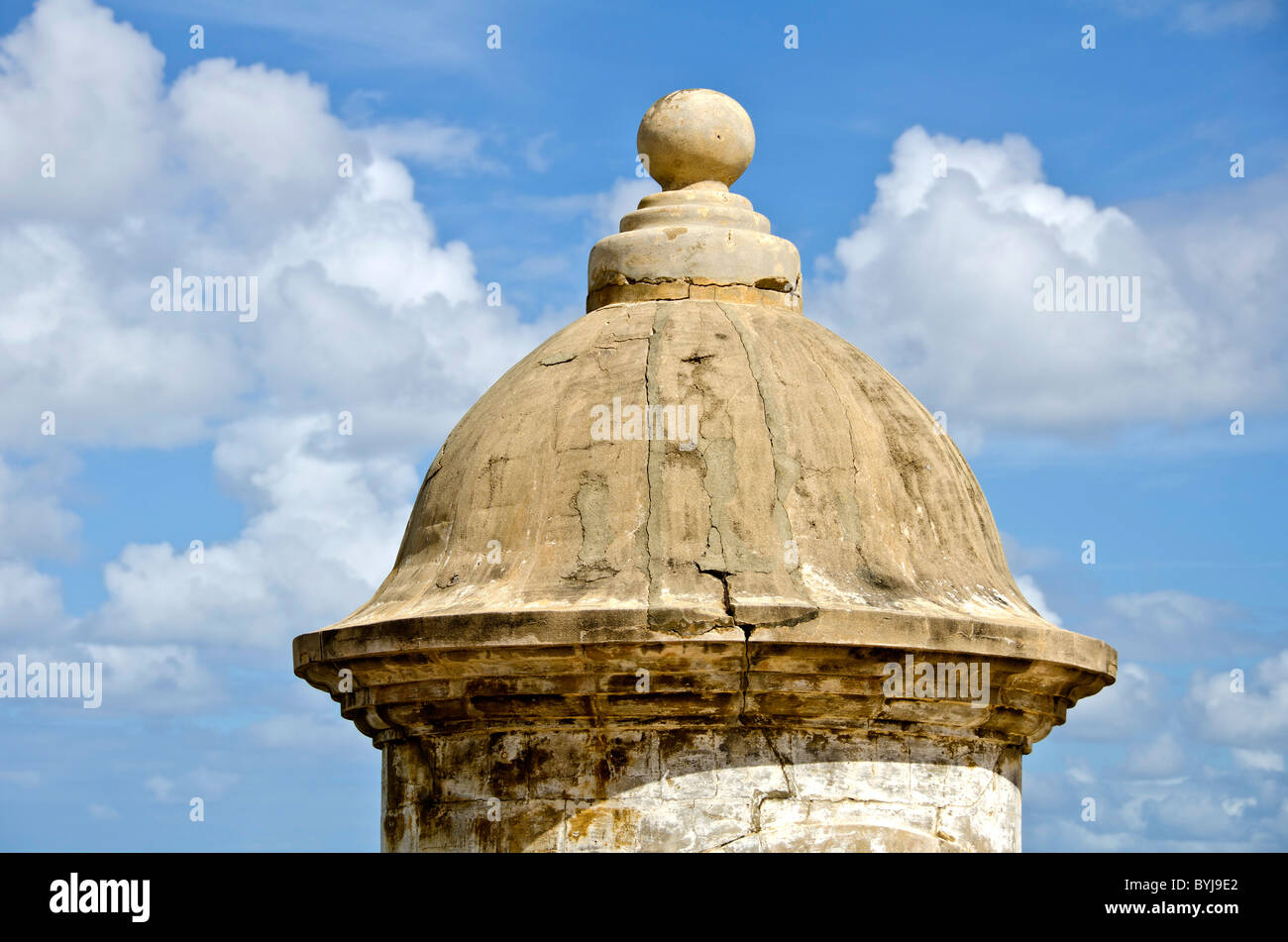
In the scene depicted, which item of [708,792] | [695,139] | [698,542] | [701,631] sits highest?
[695,139]

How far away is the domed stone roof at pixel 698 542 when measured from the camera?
6098 millimetres

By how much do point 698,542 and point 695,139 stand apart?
208 centimetres

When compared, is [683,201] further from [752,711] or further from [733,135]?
[752,711]

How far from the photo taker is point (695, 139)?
759cm

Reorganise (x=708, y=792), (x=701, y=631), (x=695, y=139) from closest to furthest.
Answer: (x=701, y=631)
(x=708, y=792)
(x=695, y=139)

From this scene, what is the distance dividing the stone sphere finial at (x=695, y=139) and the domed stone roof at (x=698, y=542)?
0.34m

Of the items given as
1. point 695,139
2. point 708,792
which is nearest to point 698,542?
point 708,792

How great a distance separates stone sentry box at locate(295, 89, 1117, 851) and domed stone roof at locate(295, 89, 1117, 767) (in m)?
0.01

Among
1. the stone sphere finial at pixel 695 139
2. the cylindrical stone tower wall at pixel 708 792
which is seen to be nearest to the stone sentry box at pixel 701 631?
the cylindrical stone tower wall at pixel 708 792

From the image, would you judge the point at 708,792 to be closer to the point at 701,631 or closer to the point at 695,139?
the point at 701,631

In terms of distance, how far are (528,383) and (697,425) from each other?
827 millimetres

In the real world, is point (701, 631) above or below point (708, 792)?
above
